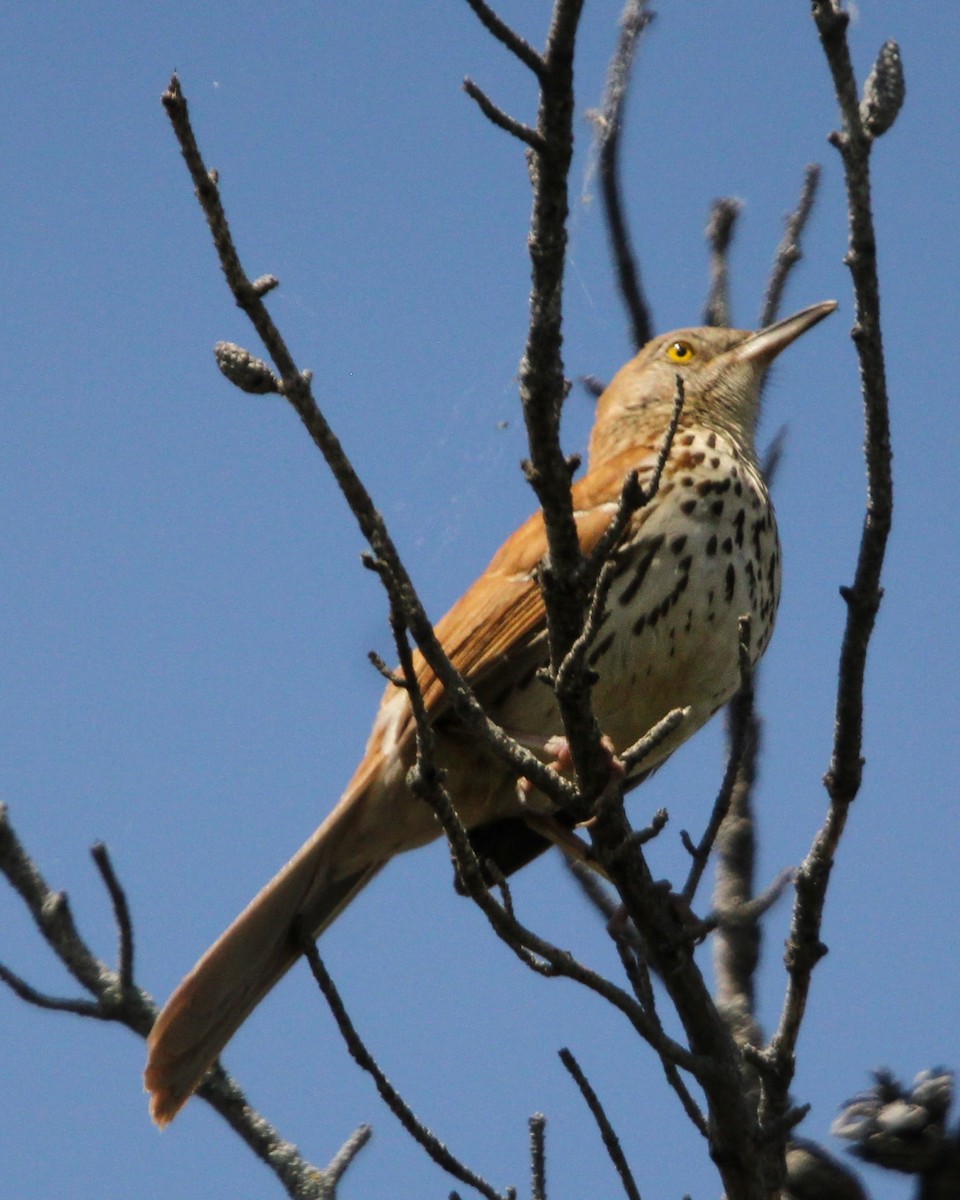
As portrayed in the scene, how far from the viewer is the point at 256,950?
11.9 ft

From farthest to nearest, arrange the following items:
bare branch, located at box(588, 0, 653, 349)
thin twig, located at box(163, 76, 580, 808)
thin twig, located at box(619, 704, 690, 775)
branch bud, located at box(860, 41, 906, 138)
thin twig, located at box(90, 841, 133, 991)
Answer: bare branch, located at box(588, 0, 653, 349) < thin twig, located at box(90, 841, 133, 991) < thin twig, located at box(619, 704, 690, 775) < branch bud, located at box(860, 41, 906, 138) < thin twig, located at box(163, 76, 580, 808)

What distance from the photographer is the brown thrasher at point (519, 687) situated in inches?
141

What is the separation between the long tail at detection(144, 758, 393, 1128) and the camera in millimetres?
3457

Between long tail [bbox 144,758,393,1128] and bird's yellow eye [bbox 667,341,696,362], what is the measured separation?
178 cm

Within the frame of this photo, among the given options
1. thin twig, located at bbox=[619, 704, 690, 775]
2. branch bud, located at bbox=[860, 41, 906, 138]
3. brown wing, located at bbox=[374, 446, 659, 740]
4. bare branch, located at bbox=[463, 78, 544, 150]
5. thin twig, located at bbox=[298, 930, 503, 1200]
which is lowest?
thin twig, located at bbox=[298, 930, 503, 1200]

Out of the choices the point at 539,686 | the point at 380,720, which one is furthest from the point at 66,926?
the point at 539,686

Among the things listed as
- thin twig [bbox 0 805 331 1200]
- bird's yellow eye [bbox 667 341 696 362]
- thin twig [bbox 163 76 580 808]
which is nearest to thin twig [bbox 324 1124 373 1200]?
thin twig [bbox 0 805 331 1200]

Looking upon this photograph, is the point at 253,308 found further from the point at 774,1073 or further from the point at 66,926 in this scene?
the point at 66,926

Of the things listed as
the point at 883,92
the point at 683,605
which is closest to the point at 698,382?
the point at 683,605

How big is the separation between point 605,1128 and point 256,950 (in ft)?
3.49

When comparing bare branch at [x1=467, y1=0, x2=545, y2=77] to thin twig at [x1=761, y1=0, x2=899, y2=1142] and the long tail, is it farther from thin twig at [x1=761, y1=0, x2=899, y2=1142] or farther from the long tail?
the long tail

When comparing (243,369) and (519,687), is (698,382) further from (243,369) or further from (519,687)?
(243,369)

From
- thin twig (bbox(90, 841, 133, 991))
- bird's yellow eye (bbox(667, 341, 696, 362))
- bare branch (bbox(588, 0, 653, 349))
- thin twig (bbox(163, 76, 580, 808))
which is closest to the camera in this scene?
thin twig (bbox(163, 76, 580, 808))

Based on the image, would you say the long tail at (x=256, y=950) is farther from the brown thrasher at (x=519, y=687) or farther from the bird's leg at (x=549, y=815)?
the bird's leg at (x=549, y=815)
